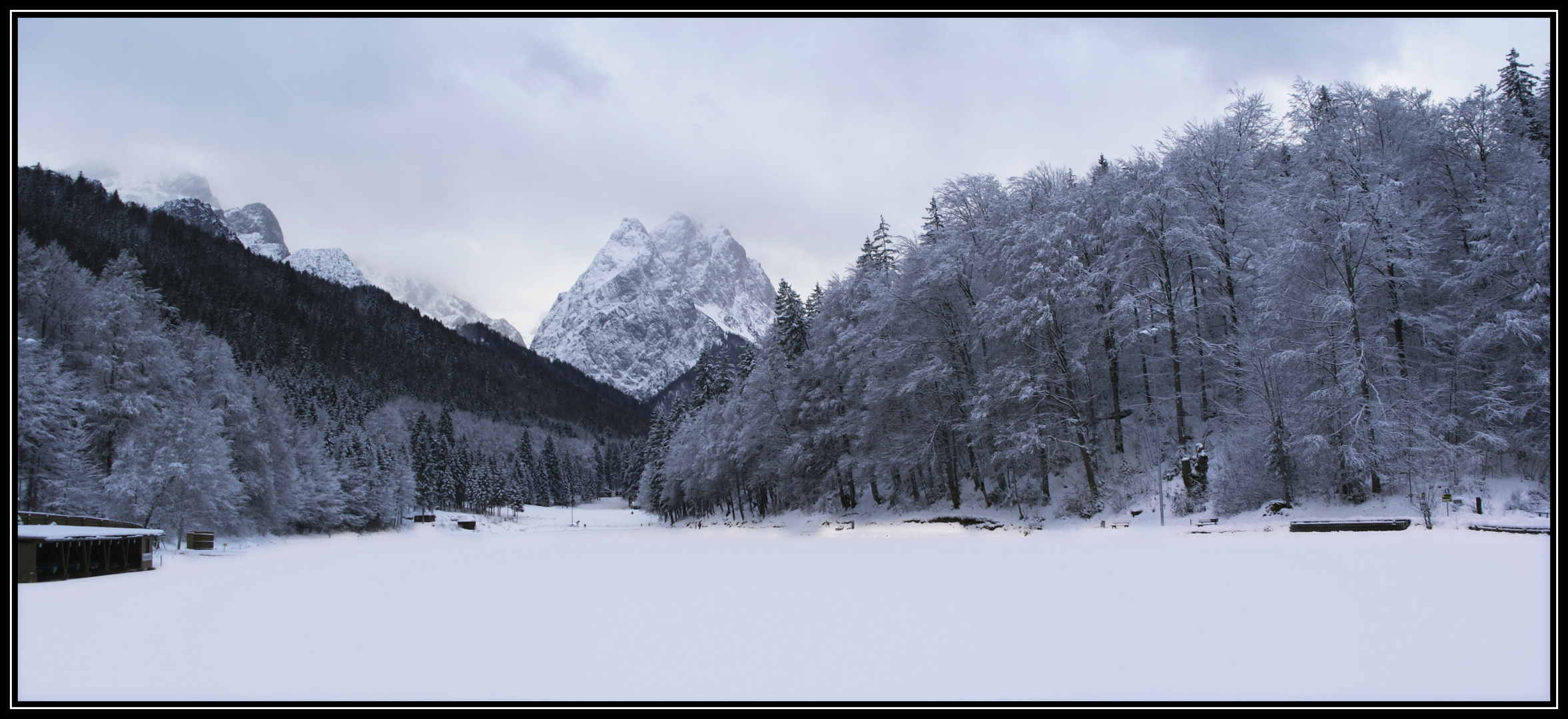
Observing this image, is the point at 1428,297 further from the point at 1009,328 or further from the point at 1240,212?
the point at 1009,328

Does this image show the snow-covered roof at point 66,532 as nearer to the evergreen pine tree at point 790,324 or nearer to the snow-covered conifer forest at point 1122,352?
the snow-covered conifer forest at point 1122,352

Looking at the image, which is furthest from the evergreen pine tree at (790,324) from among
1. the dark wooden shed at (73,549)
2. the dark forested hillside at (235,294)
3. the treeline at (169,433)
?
the dark forested hillside at (235,294)

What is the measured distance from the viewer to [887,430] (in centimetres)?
3800

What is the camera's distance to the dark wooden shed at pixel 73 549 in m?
20.2

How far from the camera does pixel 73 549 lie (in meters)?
22.7

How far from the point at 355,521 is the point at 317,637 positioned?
6479 centimetres

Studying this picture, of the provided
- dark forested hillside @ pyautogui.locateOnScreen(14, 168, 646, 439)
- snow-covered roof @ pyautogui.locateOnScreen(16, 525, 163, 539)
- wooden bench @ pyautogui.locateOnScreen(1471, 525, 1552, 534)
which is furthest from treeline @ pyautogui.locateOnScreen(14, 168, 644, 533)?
wooden bench @ pyautogui.locateOnScreen(1471, 525, 1552, 534)

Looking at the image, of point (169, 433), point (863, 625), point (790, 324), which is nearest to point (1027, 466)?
point (790, 324)

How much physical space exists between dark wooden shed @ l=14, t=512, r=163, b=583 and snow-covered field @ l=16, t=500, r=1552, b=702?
40.7 inches

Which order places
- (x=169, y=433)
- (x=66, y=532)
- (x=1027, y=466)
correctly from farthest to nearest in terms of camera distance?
(x=169, y=433) < (x=1027, y=466) < (x=66, y=532)

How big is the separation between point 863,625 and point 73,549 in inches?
1009

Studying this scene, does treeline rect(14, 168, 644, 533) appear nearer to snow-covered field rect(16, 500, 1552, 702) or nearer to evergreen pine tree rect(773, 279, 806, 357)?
snow-covered field rect(16, 500, 1552, 702)

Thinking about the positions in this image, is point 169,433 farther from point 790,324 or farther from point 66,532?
point 790,324

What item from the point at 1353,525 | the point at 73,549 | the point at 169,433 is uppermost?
the point at 169,433
